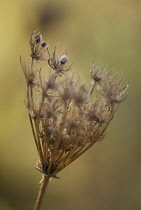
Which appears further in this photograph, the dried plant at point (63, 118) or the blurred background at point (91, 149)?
the blurred background at point (91, 149)

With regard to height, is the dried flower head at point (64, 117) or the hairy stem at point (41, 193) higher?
the dried flower head at point (64, 117)

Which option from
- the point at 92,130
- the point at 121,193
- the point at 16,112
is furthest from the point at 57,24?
the point at 92,130

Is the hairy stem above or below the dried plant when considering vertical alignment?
below

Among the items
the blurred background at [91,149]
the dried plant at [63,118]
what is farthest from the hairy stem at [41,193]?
the blurred background at [91,149]

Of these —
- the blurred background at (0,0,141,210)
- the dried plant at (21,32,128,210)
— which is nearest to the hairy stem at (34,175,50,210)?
the dried plant at (21,32,128,210)

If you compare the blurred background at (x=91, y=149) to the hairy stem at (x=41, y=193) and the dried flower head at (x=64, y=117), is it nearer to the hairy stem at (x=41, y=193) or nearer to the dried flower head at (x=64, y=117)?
the dried flower head at (x=64, y=117)

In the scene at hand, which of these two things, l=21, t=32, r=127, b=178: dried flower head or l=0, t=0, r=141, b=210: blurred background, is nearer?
l=21, t=32, r=127, b=178: dried flower head

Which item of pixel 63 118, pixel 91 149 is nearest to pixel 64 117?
pixel 63 118

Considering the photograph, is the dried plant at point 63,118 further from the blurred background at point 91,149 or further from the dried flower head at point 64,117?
the blurred background at point 91,149

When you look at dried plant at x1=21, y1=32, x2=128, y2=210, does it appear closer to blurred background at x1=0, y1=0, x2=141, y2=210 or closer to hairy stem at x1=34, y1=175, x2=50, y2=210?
hairy stem at x1=34, y1=175, x2=50, y2=210

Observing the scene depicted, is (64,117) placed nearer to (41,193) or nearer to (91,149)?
(41,193)
